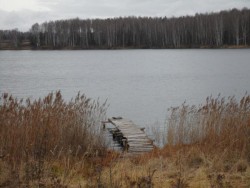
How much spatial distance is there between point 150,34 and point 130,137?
9463cm

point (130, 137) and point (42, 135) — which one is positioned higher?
point (42, 135)

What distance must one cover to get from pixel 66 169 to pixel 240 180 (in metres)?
2.89

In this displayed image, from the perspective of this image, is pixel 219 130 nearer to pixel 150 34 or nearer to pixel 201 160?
pixel 201 160

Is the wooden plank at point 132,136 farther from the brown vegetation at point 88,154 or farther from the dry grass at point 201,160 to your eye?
the brown vegetation at point 88,154

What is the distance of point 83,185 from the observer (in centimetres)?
597

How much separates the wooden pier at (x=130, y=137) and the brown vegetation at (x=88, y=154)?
78.5 inches

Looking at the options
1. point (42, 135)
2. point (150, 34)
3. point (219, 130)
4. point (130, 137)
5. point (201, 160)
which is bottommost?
point (130, 137)

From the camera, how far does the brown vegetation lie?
6191mm

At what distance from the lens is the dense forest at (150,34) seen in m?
94.9

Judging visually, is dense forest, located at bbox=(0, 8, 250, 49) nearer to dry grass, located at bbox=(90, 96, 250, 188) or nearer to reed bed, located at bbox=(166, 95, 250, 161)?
reed bed, located at bbox=(166, 95, 250, 161)

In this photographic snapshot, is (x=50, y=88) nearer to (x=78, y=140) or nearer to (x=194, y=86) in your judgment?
(x=194, y=86)

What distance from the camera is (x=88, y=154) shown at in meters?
8.15

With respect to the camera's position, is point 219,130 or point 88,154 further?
point 219,130

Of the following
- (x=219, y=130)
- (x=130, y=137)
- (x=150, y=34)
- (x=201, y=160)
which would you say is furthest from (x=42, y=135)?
(x=150, y=34)
